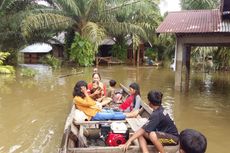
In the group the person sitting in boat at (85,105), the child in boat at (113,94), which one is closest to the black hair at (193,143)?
the person sitting in boat at (85,105)

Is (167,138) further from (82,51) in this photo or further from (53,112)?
(82,51)

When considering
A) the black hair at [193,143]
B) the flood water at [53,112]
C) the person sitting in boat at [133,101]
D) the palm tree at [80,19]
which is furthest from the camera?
the palm tree at [80,19]

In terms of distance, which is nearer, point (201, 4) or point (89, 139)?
point (89, 139)

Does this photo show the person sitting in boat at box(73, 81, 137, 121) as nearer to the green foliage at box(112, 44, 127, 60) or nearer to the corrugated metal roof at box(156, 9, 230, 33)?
the corrugated metal roof at box(156, 9, 230, 33)

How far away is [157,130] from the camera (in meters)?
4.76

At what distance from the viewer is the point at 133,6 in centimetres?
2439

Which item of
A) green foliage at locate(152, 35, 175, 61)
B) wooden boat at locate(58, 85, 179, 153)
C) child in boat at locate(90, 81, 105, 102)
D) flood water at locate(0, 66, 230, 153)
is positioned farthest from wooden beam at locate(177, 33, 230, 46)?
green foliage at locate(152, 35, 175, 61)

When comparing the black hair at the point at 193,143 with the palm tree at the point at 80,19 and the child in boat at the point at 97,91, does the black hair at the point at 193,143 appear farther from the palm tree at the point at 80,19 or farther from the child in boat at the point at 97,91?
the palm tree at the point at 80,19

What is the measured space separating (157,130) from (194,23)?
31.5 feet

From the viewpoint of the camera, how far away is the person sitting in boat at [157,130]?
4609mm

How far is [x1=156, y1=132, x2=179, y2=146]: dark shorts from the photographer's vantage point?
468 centimetres

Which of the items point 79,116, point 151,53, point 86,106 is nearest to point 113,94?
point 86,106

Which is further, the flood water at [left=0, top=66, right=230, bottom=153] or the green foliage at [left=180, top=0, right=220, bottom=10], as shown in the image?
the green foliage at [left=180, top=0, right=220, bottom=10]

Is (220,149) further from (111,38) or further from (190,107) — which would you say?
(111,38)
